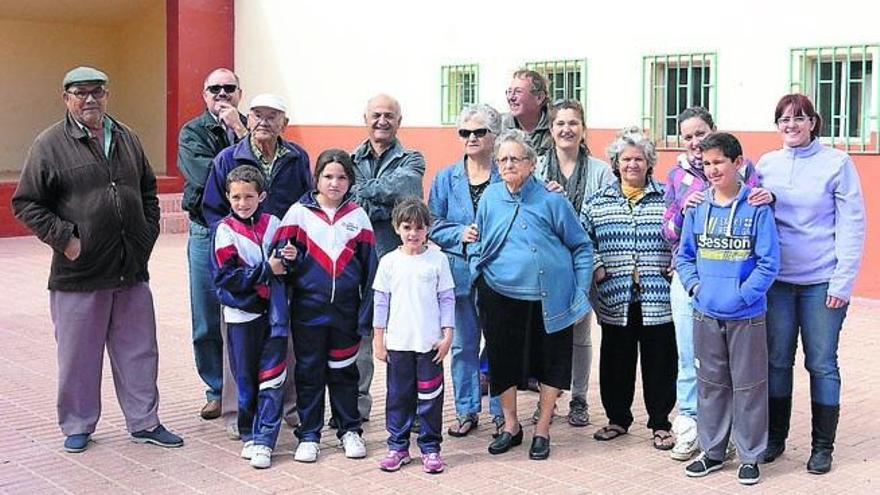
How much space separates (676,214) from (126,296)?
290 centimetres

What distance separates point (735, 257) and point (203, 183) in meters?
2.89

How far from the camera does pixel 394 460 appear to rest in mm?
5711

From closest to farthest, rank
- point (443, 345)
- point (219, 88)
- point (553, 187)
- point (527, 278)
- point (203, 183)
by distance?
point (443, 345) → point (527, 278) → point (553, 187) → point (203, 183) → point (219, 88)

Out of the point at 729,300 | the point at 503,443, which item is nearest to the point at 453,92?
the point at 503,443

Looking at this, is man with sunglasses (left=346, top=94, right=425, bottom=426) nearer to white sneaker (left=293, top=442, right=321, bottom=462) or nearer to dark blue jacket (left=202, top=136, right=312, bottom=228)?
dark blue jacket (left=202, top=136, right=312, bottom=228)

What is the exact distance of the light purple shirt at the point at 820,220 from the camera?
5.50 m

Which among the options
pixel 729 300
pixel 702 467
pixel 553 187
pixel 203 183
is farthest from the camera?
pixel 203 183

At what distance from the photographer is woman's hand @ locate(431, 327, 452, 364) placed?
575cm

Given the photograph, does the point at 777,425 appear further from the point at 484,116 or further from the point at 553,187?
the point at 484,116

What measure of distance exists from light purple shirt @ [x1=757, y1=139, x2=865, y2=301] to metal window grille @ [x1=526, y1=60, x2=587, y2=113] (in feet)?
23.7

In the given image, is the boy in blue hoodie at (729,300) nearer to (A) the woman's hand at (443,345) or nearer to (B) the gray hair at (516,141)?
(B) the gray hair at (516,141)

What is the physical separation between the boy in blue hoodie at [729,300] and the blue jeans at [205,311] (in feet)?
8.56

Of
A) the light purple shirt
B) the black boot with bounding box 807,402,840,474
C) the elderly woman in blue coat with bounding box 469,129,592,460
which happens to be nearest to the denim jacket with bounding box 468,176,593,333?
the elderly woman in blue coat with bounding box 469,129,592,460

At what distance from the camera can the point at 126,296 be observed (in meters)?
6.18
